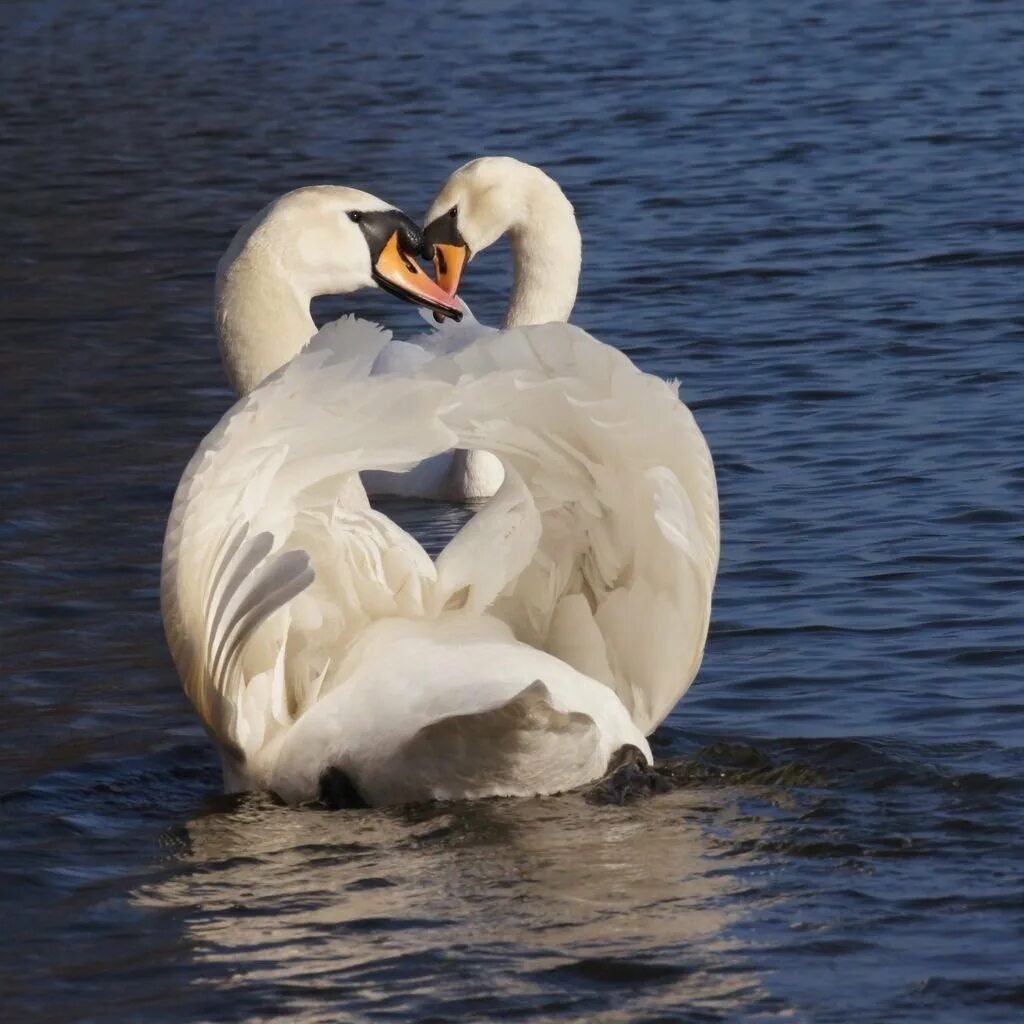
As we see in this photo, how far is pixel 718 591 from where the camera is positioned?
7.31 metres

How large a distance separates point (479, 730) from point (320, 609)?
0.54 metres

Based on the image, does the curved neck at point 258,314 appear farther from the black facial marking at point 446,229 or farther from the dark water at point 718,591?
the black facial marking at point 446,229

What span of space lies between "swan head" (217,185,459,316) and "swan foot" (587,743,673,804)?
1589mm

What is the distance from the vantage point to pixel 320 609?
5.51m

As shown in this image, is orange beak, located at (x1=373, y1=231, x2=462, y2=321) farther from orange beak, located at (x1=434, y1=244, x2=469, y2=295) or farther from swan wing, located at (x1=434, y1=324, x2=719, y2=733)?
orange beak, located at (x1=434, y1=244, x2=469, y2=295)

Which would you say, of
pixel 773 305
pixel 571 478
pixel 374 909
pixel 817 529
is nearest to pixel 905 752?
pixel 571 478

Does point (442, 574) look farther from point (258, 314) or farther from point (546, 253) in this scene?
point (546, 253)

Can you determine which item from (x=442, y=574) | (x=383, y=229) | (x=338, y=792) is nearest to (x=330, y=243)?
(x=383, y=229)

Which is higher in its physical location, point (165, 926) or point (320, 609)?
point (320, 609)

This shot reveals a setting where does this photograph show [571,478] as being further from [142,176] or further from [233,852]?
[142,176]

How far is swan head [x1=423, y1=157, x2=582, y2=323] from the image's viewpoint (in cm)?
984

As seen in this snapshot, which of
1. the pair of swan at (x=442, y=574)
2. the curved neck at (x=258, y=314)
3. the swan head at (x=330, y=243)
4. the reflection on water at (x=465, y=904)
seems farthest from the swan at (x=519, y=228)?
the reflection on water at (x=465, y=904)

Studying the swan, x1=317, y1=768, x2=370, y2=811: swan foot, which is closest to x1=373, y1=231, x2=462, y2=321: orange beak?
x1=317, y1=768, x2=370, y2=811: swan foot

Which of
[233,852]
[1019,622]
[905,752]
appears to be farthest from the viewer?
[1019,622]
